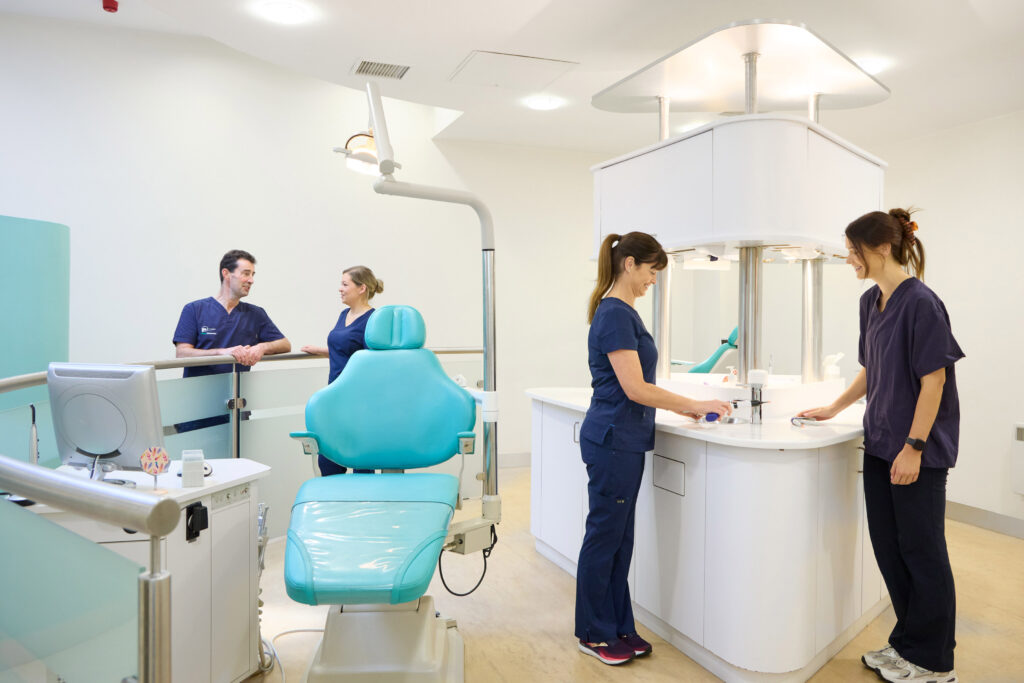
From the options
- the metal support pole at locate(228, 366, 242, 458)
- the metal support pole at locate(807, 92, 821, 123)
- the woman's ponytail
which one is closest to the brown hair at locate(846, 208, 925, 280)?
the woman's ponytail

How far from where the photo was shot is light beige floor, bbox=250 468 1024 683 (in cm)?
230

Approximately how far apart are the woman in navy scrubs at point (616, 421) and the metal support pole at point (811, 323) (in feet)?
3.42

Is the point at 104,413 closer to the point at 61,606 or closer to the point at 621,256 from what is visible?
the point at 61,606

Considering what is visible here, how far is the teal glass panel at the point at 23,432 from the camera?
3.04m

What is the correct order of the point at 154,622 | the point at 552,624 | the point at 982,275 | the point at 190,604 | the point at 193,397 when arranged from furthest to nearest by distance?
the point at 982,275
the point at 193,397
the point at 552,624
the point at 190,604
the point at 154,622

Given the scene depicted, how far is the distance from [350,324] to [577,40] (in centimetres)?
170

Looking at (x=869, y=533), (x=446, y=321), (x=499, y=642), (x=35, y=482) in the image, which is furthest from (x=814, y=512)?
(x=446, y=321)

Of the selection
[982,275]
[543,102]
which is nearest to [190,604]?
[543,102]

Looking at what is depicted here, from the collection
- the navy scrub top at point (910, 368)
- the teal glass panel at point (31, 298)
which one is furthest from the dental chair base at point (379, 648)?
the teal glass panel at point (31, 298)

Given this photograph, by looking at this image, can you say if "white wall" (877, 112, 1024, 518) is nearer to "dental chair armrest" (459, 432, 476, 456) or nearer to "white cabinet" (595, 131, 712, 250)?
"white cabinet" (595, 131, 712, 250)

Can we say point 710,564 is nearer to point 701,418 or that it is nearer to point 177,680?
point 701,418

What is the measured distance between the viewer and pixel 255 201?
4789mm

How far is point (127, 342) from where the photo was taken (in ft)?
14.5

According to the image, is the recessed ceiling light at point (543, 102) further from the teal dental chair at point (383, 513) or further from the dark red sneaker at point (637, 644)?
the dark red sneaker at point (637, 644)
